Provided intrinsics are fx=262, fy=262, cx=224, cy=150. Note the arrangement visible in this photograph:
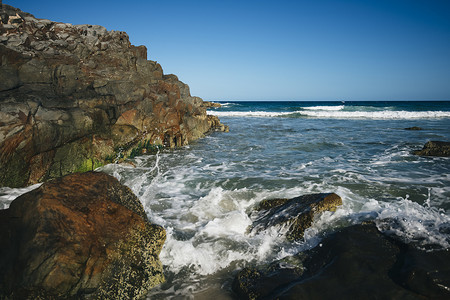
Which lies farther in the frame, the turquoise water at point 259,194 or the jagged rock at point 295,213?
the jagged rock at point 295,213

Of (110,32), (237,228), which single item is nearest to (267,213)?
(237,228)

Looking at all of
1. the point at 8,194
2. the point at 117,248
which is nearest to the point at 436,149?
the point at 117,248

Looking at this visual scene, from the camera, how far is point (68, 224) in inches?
117

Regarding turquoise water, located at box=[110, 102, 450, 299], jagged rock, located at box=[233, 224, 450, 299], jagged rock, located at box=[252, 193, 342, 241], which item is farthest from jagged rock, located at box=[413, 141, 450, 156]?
jagged rock, located at box=[233, 224, 450, 299]

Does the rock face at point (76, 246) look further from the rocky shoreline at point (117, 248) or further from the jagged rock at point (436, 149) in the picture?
the jagged rock at point (436, 149)

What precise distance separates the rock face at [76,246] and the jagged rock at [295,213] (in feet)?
6.82

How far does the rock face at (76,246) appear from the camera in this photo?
2.68 m

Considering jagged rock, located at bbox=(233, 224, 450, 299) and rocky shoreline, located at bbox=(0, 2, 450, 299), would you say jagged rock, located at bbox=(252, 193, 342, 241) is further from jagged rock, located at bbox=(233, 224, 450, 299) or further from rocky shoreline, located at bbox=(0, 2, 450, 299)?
jagged rock, located at bbox=(233, 224, 450, 299)

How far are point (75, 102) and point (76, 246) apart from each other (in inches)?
313

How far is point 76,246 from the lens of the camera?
2.86 m

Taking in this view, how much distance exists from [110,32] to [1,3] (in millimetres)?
5332

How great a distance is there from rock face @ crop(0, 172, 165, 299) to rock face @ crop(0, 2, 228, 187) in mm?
4777

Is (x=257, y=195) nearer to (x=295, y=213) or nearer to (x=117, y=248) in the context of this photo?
(x=295, y=213)

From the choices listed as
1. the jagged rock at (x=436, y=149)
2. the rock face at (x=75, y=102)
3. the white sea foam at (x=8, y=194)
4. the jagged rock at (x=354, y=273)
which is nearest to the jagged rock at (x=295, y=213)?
the jagged rock at (x=354, y=273)
